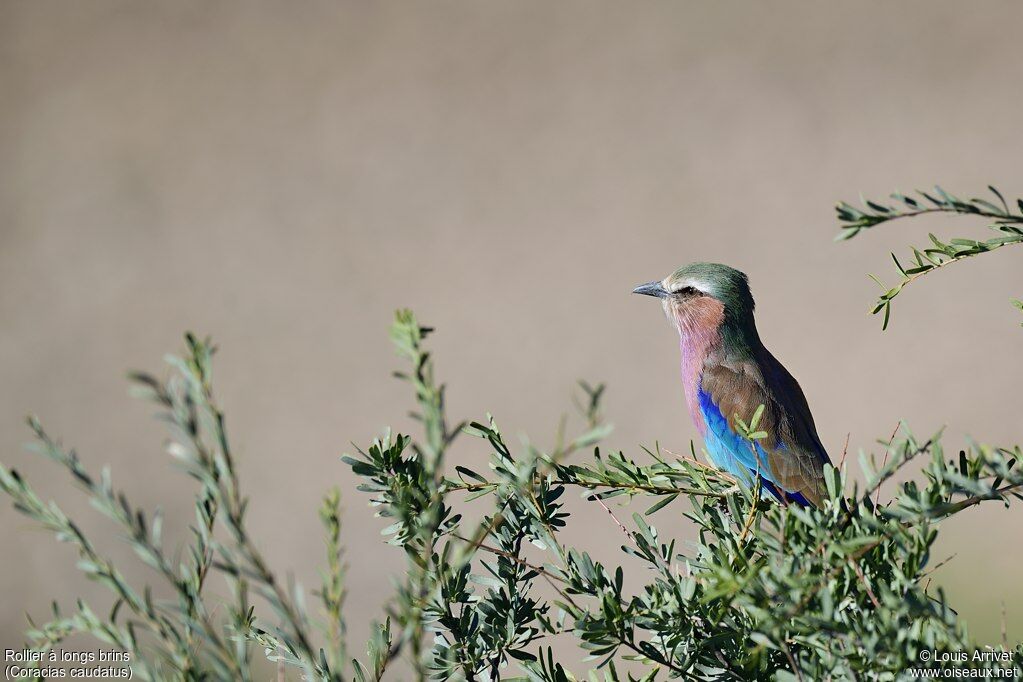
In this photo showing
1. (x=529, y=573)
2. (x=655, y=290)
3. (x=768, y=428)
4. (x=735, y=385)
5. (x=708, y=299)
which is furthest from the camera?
(x=655, y=290)

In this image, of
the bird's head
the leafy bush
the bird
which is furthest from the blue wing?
the leafy bush

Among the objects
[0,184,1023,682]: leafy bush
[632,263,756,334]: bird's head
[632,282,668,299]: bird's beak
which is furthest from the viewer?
[632,282,668,299]: bird's beak

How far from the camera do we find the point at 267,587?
66 centimetres

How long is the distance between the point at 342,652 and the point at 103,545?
470 cm

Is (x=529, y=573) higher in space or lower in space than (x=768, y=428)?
lower

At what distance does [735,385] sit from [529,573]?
179cm

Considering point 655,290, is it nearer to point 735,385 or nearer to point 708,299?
point 708,299

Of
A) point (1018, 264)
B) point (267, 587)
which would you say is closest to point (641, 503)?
point (1018, 264)

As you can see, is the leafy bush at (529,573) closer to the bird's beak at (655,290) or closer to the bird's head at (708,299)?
the bird's head at (708,299)

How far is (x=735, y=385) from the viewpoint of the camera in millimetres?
2697

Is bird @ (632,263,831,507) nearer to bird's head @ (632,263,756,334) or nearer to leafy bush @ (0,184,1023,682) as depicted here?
bird's head @ (632,263,756,334)

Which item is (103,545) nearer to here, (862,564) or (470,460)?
(470,460)

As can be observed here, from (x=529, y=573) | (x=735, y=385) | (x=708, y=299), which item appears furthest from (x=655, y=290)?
(x=529, y=573)

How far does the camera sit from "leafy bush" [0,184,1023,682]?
642mm
